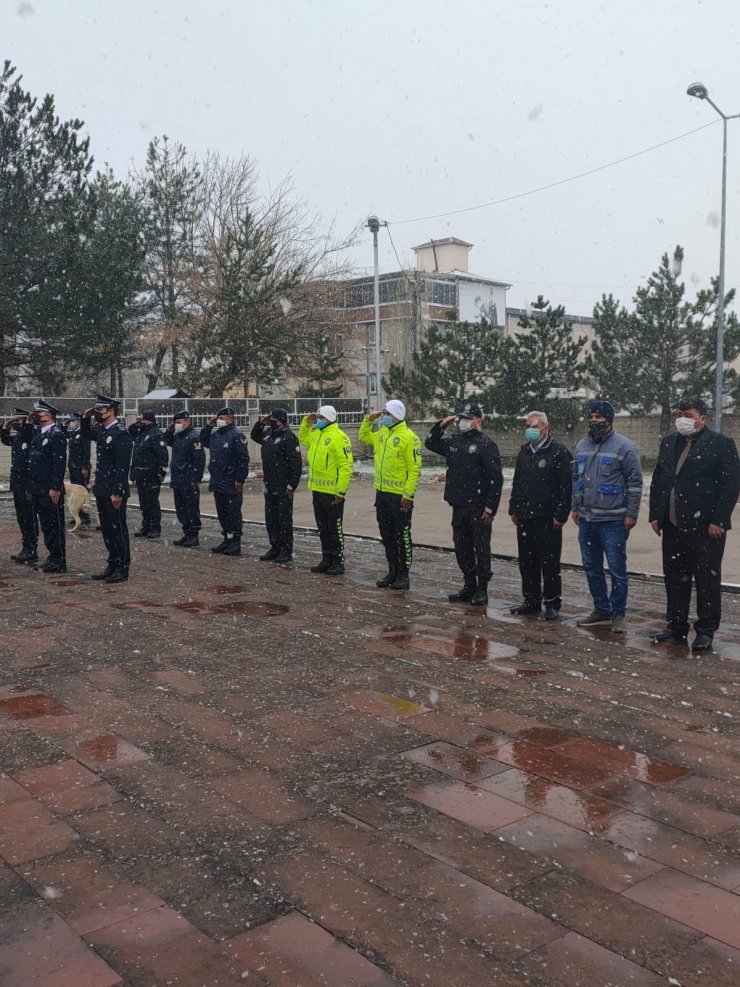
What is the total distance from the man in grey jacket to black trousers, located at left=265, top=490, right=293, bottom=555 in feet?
13.0

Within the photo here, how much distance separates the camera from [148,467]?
41.1 feet

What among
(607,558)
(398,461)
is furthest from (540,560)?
(398,461)

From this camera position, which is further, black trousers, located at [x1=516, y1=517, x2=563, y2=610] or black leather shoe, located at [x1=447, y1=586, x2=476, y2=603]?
black leather shoe, located at [x1=447, y1=586, x2=476, y2=603]

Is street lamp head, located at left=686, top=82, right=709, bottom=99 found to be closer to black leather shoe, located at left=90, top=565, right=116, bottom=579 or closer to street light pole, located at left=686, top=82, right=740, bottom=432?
street light pole, located at left=686, top=82, right=740, bottom=432

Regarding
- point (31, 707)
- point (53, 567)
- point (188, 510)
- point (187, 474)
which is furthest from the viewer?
point (188, 510)

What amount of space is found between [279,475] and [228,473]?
91 centimetres

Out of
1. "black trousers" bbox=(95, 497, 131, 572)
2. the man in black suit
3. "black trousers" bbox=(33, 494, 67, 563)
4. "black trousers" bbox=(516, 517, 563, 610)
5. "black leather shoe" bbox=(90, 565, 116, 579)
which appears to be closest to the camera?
the man in black suit

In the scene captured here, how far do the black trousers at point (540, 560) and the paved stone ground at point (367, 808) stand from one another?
1.88 feet

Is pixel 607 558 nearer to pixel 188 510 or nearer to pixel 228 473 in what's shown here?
pixel 228 473

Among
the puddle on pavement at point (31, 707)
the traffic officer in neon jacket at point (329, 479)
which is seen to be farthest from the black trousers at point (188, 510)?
the puddle on pavement at point (31, 707)

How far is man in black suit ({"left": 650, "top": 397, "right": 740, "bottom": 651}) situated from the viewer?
634 centimetres

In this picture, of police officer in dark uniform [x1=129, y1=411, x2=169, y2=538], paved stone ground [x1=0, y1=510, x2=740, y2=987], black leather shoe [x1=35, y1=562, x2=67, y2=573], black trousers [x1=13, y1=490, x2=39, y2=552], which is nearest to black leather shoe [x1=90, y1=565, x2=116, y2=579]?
black leather shoe [x1=35, y1=562, x2=67, y2=573]

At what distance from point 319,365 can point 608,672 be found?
27455 mm

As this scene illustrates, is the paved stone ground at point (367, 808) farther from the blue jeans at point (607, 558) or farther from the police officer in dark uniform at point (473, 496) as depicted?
the police officer in dark uniform at point (473, 496)
